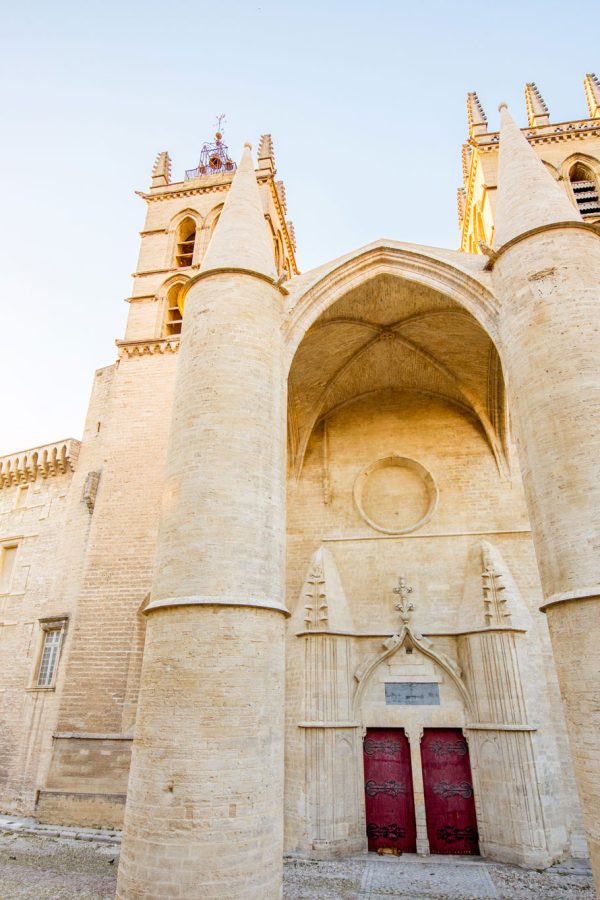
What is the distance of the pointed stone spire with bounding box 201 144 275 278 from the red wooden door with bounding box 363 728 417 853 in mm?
7472

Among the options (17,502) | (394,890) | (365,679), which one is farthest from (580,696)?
(17,502)

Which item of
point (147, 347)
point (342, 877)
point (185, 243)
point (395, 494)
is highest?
point (185, 243)

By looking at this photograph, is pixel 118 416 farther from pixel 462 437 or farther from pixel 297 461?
pixel 462 437

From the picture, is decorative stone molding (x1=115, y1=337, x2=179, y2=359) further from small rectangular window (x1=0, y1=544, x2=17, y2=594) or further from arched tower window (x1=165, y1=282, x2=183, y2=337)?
small rectangular window (x1=0, y1=544, x2=17, y2=594)

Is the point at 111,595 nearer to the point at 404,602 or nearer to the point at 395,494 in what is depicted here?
the point at 404,602

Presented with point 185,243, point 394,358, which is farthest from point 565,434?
point 185,243

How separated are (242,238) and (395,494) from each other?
215 inches

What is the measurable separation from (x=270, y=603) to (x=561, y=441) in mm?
3638

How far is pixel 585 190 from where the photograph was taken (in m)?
13.2

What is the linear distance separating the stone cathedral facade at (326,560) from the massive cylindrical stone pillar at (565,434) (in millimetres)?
30

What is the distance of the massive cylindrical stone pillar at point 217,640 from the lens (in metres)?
5.23

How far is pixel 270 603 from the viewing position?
20.4 feet

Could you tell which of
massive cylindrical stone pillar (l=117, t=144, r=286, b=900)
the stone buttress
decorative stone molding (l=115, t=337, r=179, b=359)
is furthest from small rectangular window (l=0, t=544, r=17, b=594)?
the stone buttress

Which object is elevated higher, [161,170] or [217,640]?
[161,170]
